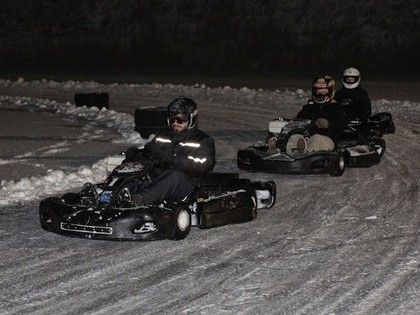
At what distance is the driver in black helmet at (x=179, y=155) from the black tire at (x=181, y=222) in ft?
0.89

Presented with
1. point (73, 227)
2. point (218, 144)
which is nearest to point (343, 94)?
point (218, 144)

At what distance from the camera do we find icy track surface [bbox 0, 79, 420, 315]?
562cm

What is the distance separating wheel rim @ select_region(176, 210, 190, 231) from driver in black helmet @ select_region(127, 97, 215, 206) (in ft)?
0.92

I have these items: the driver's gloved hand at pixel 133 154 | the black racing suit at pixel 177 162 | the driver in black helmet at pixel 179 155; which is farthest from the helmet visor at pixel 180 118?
the driver's gloved hand at pixel 133 154

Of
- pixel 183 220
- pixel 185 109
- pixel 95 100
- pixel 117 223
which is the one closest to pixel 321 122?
pixel 185 109

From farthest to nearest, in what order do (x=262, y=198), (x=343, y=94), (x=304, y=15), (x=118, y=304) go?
(x=304, y=15) → (x=343, y=94) → (x=262, y=198) → (x=118, y=304)

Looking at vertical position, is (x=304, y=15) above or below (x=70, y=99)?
above

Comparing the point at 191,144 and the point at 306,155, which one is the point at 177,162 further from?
the point at 306,155

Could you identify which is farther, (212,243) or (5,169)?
(5,169)

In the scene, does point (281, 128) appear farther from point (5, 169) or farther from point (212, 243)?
point (212, 243)

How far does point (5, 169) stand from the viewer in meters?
11.2

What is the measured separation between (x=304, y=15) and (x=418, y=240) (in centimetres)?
3071

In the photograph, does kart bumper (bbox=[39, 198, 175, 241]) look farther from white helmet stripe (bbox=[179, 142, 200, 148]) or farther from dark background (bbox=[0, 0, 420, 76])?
dark background (bbox=[0, 0, 420, 76])

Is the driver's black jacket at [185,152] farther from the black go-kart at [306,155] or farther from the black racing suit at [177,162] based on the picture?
the black go-kart at [306,155]
